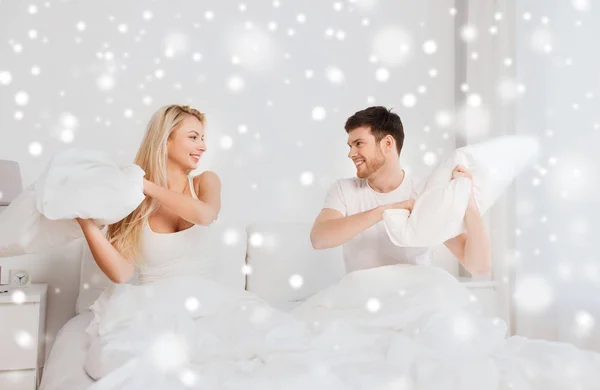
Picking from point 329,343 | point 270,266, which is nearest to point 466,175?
point 329,343

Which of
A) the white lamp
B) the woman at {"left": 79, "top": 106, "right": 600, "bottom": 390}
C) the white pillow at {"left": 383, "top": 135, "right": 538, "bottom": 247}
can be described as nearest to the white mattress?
the woman at {"left": 79, "top": 106, "right": 600, "bottom": 390}

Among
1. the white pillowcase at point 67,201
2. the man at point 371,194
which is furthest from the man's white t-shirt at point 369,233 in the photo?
the white pillowcase at point 67,201

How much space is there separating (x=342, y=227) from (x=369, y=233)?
7.8 inches

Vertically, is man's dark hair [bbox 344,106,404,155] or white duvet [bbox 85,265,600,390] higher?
man's dark hair [bbox 344,106,404,155]

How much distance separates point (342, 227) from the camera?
5.75 ft

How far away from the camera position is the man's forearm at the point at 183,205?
1.68 m

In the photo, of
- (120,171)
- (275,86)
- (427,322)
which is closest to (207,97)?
(275,86)

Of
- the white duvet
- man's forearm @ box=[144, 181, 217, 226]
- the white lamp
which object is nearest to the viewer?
the white duvet

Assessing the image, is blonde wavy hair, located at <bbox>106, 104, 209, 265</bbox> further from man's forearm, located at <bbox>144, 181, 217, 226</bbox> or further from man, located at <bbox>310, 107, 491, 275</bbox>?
man, located at <bbox>310, 107, 491, 275</bbox>

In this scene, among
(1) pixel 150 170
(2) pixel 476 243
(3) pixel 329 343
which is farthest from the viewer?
(1) pixel 150 170

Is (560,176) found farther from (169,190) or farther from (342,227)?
(169,190)

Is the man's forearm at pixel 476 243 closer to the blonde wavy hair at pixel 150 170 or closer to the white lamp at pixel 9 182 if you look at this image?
the blonde wavy hair at pixel 150 170

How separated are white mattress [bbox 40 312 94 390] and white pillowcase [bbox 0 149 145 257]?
31 cm

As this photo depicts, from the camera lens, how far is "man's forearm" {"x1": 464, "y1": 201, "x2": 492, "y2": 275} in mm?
1638
